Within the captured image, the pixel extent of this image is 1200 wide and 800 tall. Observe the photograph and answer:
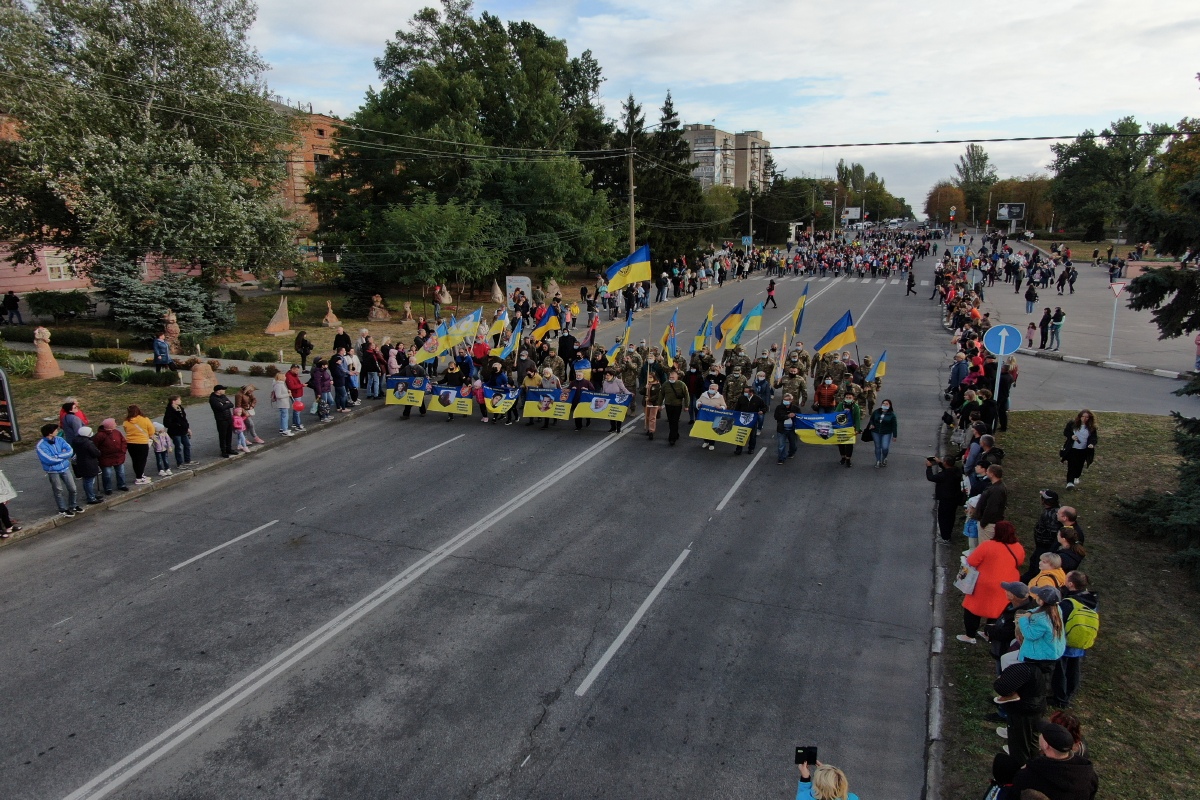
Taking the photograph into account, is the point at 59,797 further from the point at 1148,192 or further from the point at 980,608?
the point at 1148,192

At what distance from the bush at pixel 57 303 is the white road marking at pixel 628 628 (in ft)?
108

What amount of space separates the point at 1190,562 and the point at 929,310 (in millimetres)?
29100

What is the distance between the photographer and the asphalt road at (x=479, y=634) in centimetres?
664

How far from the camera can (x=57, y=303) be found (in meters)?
31.9

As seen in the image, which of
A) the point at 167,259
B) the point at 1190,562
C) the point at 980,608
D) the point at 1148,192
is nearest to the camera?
the point at 980,608

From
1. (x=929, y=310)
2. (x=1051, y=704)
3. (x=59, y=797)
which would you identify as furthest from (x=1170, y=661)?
(x=929, y=310)

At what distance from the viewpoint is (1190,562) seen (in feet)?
30.3

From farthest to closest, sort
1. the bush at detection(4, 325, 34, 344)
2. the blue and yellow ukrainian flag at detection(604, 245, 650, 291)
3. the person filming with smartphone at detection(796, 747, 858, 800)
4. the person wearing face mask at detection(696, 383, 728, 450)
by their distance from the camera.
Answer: the bush at detection(4, 325, 34, 344)
the blue and yellow ukrainian flag at detection(604, 245, 650, 291)
the person wearing face mask at detection(696, 383, 728, 450)
the person filming with smartphone at detection(796, 747, 858, 800)

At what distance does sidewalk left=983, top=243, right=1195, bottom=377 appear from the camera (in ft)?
77.1

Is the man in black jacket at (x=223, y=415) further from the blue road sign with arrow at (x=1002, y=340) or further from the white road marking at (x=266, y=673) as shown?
the blue road sign with arrow at (x=1002, y=340)

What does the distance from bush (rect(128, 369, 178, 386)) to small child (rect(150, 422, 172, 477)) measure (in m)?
7.99

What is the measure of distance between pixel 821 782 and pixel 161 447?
13934 mm

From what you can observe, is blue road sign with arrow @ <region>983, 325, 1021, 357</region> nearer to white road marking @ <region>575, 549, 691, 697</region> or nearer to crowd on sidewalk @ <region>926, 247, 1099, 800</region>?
crowd on sidewalk @ <region>926, 247, 1099, 800</region>

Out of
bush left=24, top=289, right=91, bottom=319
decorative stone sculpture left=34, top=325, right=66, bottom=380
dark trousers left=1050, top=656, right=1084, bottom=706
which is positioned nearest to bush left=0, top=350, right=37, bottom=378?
decorative stone sculpture left=34, top=325, right=66, bottom=380
